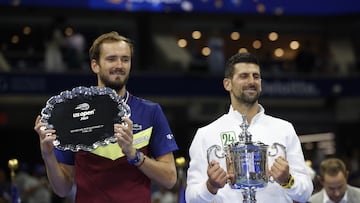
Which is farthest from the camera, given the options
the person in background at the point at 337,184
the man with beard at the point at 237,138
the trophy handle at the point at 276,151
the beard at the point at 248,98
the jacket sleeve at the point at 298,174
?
the person in background at the point at 337,184

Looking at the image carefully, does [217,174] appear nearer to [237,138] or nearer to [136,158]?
[136,158]

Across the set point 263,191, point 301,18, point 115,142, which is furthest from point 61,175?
point 301,18

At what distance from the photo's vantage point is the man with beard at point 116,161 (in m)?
5.23

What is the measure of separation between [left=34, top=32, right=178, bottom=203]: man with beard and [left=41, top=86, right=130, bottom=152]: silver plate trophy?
0.63 feet

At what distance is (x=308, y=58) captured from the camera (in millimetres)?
21203

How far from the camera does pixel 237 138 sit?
5.82 m

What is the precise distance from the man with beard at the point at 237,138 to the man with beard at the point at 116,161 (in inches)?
15.7

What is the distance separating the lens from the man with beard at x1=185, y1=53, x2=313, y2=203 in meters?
5.61

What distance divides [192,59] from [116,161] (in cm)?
1534

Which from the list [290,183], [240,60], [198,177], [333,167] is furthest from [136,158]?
[333,167]

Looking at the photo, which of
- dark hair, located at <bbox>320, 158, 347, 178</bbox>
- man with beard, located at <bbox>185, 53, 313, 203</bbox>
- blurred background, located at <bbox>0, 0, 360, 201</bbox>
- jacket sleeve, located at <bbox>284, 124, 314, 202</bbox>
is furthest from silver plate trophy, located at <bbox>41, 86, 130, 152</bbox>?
blurred background, located at <bbox>0, 0, 360, 201</bbox>

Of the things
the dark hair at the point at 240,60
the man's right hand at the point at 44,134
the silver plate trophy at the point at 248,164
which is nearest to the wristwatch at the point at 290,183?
the silver plate trophy at the point at 248,164

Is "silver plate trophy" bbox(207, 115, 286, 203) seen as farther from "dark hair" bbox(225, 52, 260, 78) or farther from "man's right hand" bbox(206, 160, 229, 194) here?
"dark hair" bbox(225, 52, 260, 78)

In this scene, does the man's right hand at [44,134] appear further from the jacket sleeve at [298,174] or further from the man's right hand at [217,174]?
the jacket sleeve at [298,174]
